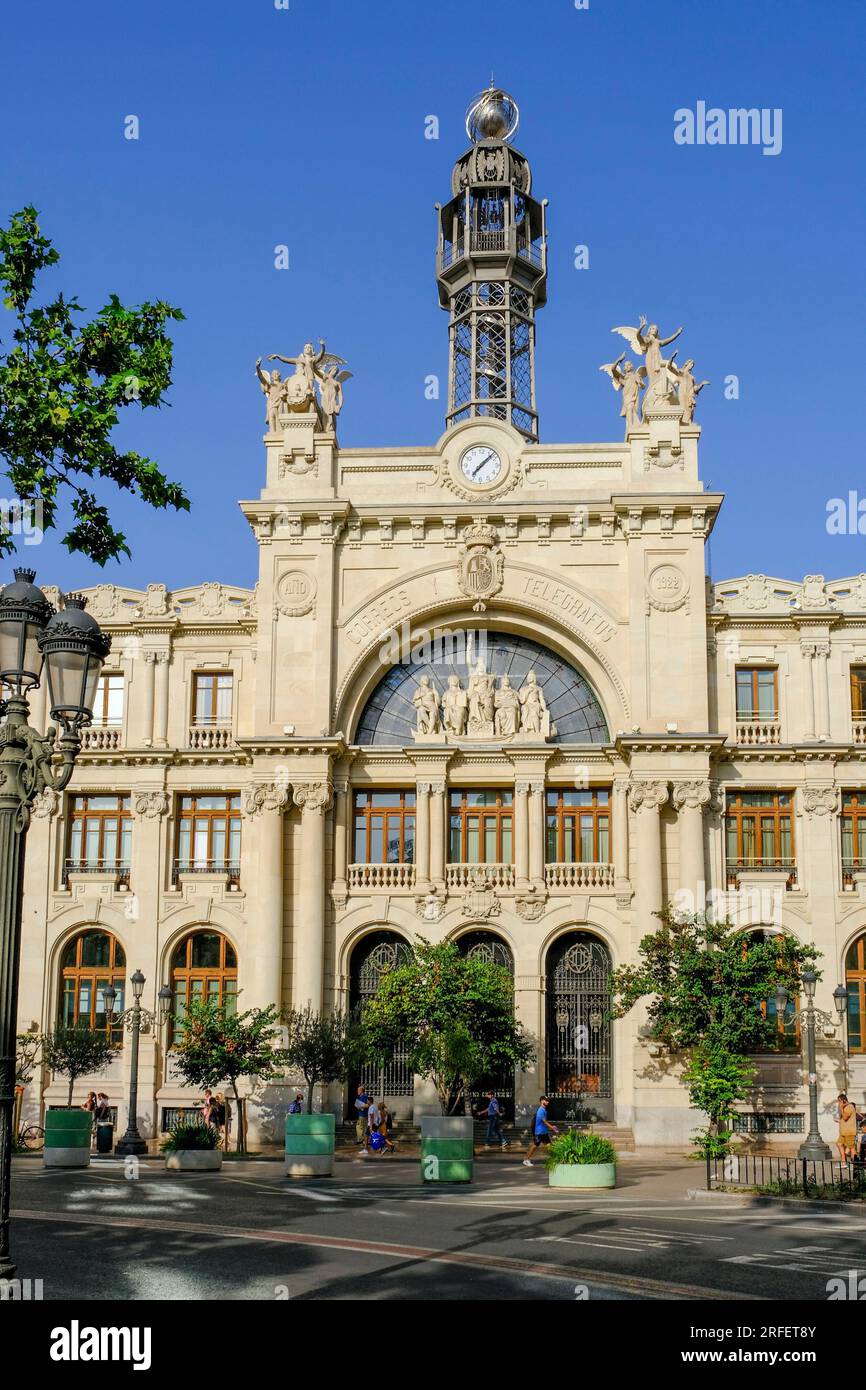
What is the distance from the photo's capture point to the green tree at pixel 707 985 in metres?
43.9

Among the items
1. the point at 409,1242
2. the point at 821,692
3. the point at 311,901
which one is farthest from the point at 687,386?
the point at 409,1242

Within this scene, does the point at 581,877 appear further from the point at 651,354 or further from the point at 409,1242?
the point at 409,1242

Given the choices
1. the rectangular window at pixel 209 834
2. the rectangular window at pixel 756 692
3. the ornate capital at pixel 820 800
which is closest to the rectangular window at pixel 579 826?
→ the rectangular window at pixel 756 692

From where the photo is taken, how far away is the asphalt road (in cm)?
1862

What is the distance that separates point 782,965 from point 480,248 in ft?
127

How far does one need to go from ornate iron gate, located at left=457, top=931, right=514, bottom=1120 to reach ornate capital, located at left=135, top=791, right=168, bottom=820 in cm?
1065

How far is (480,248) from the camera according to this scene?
233 ft

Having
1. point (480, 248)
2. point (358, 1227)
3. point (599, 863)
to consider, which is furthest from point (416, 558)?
point (358, 1227)

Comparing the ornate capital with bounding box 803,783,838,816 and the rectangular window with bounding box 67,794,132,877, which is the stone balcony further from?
the rectangular window with bounding box 67,794,132,877

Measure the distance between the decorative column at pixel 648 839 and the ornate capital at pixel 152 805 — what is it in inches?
601

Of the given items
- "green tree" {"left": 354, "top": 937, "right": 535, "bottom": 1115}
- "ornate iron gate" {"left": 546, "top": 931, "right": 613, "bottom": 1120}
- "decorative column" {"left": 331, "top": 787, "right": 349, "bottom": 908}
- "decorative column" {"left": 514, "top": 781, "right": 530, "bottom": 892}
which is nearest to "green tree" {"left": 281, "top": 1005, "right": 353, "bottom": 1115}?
"green tree" {"left": 354, "top": 937, "right": 535, "bottom": 1115}

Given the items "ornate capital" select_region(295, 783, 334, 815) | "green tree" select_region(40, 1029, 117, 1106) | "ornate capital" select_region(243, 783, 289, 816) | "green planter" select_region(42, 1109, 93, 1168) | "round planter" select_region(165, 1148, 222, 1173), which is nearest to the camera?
"round planter" select_region(165, 1148, 222, 1173)
